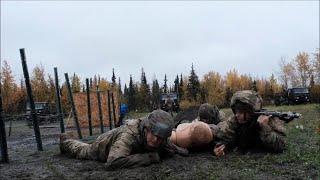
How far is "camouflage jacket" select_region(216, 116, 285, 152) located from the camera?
25.8ft

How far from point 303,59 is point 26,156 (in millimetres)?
86888

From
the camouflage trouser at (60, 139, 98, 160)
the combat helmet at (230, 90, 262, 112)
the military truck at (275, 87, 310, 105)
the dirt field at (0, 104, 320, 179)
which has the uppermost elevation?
the combat helmet at (230, 90, 262, 112)

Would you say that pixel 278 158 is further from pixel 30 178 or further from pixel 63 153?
pixel 63 153

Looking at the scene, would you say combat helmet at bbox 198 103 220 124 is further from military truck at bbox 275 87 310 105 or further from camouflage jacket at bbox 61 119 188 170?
military truck at bbox 275 87 310 105

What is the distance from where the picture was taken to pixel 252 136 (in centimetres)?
805

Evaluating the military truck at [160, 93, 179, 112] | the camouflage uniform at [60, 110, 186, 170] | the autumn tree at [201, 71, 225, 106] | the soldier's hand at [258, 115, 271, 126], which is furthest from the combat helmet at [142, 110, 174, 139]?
the autumn tree at [201, 71, 225, 106]

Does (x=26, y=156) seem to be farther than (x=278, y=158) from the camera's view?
Yes

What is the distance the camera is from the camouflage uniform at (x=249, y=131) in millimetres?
7504

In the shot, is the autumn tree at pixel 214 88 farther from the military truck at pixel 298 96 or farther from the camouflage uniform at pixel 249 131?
the camouflage uniform at pixel 249 131

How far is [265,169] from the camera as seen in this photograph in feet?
21.6

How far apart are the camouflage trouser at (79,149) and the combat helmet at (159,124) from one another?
5.24 feet

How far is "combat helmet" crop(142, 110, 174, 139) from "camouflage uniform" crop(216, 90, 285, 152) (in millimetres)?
1160

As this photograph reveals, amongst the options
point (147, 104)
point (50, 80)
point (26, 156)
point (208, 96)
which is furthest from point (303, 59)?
point (26, 156)

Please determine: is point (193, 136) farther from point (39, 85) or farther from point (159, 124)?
point (39, 85)
